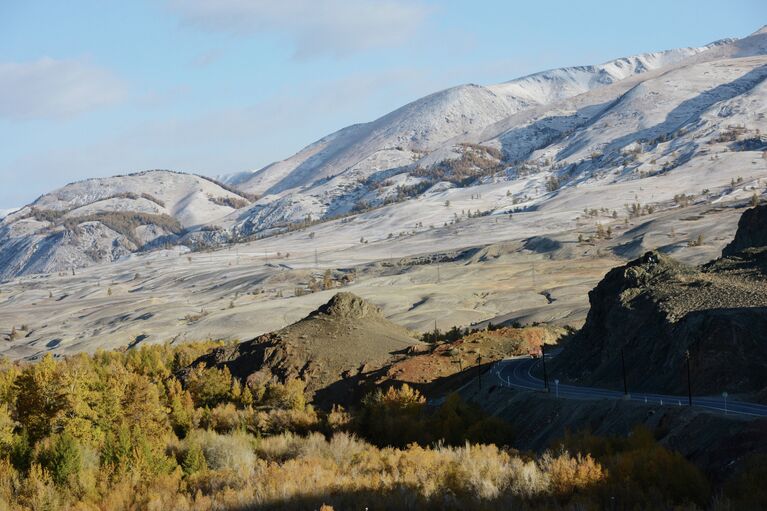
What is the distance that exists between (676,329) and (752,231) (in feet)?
116

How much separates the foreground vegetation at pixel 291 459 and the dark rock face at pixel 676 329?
1031 centimetres

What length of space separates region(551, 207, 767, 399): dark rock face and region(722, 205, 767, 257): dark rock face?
13117 mm

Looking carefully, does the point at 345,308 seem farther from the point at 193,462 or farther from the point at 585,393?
the point at 193,462

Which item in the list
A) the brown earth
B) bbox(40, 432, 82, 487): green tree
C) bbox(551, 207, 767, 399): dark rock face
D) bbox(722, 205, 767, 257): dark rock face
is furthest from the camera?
bbox(722, 205, 767, 257): dark rock face

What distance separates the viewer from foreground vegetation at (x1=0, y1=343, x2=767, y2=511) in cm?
3006

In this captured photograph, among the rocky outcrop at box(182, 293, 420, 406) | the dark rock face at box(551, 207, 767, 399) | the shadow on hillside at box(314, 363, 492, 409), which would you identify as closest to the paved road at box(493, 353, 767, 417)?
the dark rock face at box(551, 207, 767, 399)

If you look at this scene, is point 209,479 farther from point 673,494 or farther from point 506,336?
point 506,336

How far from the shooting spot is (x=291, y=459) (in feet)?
141

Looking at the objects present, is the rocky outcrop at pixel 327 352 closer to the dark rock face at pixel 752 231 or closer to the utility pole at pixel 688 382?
the utility pole at pixel 688 382

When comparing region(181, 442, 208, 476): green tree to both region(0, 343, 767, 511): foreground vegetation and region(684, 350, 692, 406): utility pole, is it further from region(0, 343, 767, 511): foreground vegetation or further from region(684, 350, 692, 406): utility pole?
region(684, 350, 692, 406): utility pole

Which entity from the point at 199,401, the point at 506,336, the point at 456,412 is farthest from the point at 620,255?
the point at 456,412

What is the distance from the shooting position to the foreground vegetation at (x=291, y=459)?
30.1 meters

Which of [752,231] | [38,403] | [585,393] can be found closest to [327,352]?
[38,403]

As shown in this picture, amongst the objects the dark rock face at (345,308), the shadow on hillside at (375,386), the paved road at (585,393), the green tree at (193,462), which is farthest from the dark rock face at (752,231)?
the green tree at (193,462)
